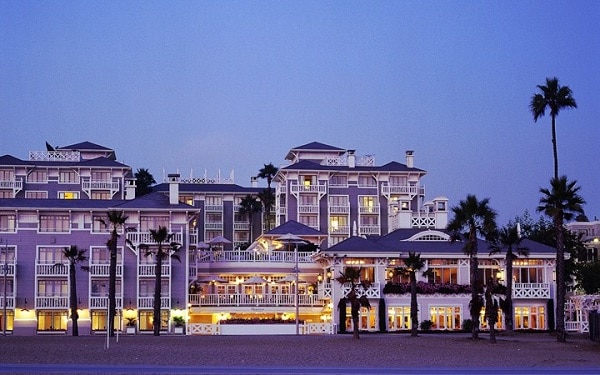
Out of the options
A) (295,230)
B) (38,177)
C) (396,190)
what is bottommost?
(295,230)

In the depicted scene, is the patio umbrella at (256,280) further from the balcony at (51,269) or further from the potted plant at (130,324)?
the balcony at (51,269)

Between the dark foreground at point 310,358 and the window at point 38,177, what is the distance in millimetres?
55039

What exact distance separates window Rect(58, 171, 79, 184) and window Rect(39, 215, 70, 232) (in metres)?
26.0

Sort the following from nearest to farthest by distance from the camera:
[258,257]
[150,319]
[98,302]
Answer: [98,302], [150,319], [258,257]

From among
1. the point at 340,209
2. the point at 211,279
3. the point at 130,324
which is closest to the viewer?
the point at 130,324

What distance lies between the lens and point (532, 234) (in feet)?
→ 364

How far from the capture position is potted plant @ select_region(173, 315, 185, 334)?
2992 inches

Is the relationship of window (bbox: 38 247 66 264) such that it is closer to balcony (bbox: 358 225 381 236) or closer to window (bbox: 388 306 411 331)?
window (bbox: 388 306 411 331)

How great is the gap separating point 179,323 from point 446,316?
20.7 metres

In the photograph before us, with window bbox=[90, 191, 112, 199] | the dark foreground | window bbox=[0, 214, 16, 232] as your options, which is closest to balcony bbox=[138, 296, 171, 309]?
window bbox=[0, 214, 16, 232]

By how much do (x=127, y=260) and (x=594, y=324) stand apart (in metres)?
38.5

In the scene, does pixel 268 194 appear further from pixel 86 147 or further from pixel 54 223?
pixel 54 223

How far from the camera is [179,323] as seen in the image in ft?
257

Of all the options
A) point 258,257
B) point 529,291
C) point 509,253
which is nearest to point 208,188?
point 258,257
